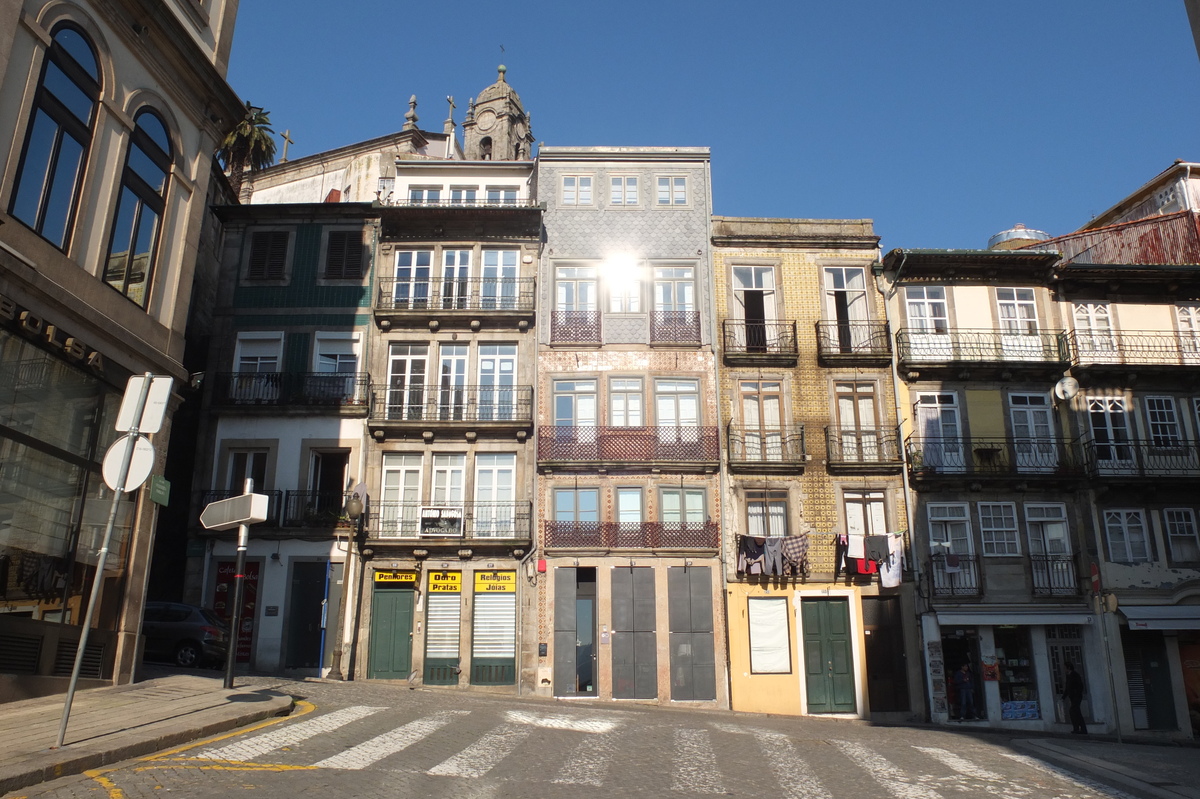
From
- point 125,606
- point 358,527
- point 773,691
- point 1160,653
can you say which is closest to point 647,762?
point 125,606

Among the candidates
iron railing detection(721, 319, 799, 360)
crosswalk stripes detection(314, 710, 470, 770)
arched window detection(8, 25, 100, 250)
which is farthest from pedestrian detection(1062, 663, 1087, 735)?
arched window detection(8, 25, 100, 250)

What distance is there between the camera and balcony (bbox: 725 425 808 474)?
27234 mm

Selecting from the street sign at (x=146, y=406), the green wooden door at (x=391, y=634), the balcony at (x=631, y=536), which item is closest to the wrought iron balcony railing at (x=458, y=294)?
the balcony at (x=631, y=536)

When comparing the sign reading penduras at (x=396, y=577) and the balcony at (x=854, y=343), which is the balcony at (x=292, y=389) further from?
the balcony at (x=854, y=343)

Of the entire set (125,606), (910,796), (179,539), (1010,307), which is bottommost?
(910,796)

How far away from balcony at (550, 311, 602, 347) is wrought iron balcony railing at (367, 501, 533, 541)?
17.9 feet

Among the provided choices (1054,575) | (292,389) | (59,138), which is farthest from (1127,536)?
(59,138)

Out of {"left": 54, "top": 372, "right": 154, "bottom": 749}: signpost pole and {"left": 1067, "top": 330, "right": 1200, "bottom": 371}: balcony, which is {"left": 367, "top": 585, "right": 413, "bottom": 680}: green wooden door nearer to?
{"left": 54, "top": 372, "right": 154, "bottom": 749}: signpost pole

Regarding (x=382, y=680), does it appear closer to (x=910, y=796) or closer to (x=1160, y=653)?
(x=910, y=796)

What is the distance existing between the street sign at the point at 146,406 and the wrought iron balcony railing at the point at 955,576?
22.7 meters

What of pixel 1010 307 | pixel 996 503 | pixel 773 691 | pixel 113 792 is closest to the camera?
pixel 113 792

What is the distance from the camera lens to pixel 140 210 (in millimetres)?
15852

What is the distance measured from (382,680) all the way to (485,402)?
8673 millimetres

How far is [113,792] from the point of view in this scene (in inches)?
310
